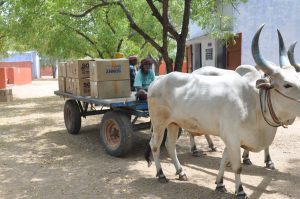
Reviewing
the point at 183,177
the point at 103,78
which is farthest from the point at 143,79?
the point at 183,177

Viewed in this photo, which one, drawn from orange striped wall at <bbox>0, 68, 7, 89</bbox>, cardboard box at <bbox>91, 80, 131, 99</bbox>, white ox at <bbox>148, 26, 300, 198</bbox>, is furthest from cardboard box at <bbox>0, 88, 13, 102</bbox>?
white ox at <bbox>148, 26, 300, 198</bbox>

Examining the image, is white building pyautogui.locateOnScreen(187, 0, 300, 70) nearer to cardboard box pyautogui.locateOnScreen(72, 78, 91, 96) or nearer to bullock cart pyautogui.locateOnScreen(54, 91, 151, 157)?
cardboard box pyautogui.locateOnScreen(72, 78, 91, 96)

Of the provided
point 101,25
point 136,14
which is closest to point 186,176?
point 136,14

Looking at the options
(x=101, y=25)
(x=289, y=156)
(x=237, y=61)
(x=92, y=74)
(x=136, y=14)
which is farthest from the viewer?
(x=237, y=61)

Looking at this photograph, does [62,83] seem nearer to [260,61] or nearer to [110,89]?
[110,89]

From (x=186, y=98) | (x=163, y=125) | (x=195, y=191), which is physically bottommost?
(x=195, y=191)

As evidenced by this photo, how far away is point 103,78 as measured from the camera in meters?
Answer: 7.69

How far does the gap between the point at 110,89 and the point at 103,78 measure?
0.25m

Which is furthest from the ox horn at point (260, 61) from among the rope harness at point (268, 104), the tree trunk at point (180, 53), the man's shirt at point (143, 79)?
A: the tree trunk at point (180, 53)

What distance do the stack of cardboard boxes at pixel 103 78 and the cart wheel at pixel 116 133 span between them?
23.1 inches

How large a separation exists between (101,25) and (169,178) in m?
9.97

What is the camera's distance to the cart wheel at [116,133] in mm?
6922

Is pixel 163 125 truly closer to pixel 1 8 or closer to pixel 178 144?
pixel 178 144

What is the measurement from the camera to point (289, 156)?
704 cm
